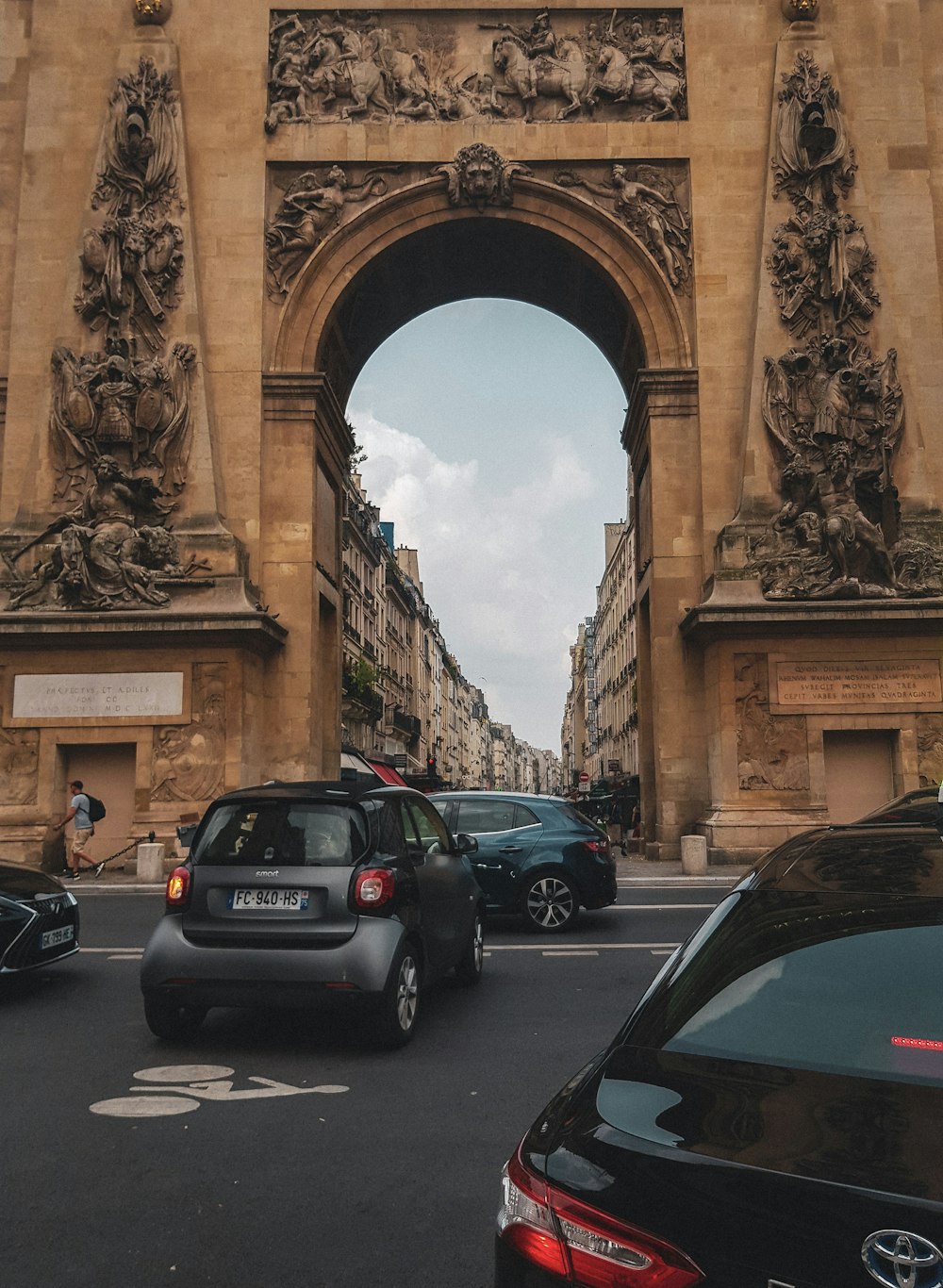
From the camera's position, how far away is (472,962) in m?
8.60

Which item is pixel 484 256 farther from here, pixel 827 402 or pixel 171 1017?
pixel 171 1017

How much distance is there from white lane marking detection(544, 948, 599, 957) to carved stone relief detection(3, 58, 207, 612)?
1291cm

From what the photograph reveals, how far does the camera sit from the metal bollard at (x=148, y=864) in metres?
17.9

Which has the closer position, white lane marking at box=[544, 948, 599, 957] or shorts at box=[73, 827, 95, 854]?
white lane marking at box=[544, 948, 599, 957]

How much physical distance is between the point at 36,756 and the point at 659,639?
12.7 meters

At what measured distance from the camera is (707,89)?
23.7 metres

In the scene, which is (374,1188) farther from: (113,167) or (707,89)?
(707,89)

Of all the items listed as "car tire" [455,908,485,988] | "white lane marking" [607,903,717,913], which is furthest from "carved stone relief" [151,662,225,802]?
"car tire" [455,908,485,988]

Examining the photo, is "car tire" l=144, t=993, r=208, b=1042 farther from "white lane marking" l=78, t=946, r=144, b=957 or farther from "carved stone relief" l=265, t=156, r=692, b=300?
"carved stone relief" l=265, t=156, r=692, b=300

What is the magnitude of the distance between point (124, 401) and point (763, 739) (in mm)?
14447

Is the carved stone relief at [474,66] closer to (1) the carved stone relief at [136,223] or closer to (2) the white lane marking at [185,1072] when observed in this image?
(1) the carved stone relief at [136,223]

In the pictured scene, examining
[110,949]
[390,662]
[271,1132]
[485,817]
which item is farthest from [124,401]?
[390,662]

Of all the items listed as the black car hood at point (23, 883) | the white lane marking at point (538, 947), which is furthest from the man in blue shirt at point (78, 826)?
the white lane marking at point (538, 947)

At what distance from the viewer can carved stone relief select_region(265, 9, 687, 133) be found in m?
23.6
